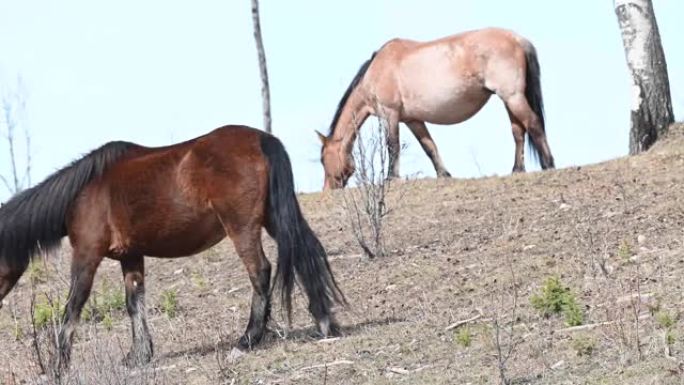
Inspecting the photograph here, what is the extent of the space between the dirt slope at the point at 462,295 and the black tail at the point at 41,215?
33 cm

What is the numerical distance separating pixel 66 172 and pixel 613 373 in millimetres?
4226

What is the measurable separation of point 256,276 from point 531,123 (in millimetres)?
6812

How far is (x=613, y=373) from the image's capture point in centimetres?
744

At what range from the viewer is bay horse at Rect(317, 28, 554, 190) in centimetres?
1598

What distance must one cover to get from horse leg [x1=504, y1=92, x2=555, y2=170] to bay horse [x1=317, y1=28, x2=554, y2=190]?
0.01 metres

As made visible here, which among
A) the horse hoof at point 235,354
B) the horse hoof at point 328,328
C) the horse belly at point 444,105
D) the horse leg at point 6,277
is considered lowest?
the horse hoof at point 235,354

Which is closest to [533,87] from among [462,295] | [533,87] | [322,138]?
[533,87]

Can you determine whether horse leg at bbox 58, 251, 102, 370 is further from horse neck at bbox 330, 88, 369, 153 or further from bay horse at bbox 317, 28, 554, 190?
horse neck at bbox 330, 88, 369, 153

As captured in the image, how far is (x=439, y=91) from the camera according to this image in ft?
55.7

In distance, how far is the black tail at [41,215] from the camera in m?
9.82

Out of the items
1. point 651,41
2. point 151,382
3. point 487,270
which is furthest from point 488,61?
point 151,382

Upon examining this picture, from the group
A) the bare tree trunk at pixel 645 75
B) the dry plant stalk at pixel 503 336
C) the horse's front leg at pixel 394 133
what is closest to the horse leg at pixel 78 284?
the dry plant stalk at pixel 503 336

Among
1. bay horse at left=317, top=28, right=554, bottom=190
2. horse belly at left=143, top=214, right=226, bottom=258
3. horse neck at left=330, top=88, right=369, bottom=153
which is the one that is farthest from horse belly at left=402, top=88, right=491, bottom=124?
horse belly at left=143, top=214, right=226, bottom=258

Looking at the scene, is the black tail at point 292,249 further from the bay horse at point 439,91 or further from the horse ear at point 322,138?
the horse ear at point 322,138
